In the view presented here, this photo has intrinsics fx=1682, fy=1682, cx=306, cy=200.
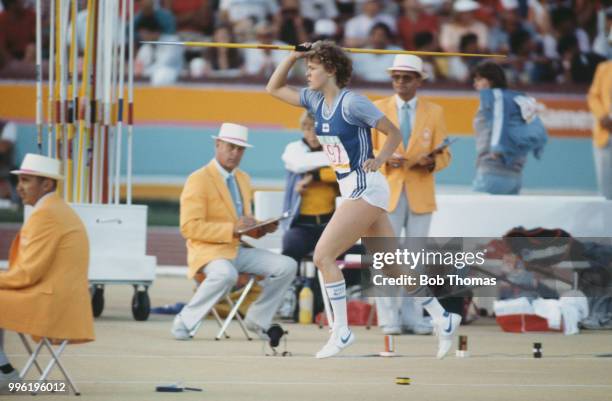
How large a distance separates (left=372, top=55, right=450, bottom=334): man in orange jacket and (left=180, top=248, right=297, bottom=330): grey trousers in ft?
3.17

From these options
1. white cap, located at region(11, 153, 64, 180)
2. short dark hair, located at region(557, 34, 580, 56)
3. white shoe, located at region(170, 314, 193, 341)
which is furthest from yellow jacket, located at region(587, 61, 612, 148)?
white cap, located at region(11, 153, 64, 180)

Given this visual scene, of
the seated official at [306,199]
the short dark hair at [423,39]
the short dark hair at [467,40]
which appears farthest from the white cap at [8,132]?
the seated official at [306,199]

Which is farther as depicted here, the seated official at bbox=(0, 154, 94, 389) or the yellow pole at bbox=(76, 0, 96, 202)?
the yellow pole at bbox=(76, 0, 96, 202)

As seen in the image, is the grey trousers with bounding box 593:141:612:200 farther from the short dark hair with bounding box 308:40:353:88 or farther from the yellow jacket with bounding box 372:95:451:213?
the short dark hair with bounding box 308:40:353:88

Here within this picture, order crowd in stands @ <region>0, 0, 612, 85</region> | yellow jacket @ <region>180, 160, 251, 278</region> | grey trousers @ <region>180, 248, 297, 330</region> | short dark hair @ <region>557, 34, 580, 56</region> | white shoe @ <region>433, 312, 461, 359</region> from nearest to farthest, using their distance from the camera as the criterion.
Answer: white shoe @ <region>433, 312, 461, 359</region>, grey trousers @ <region>180, 248, 297, 330</region>, yellow jacket @ <region>180, 160, 251, 278</region>, crowd in stands @ <region>0, 0, 612, 85</region>, short dark hair @ <region>557, 34, 580, 56</region>

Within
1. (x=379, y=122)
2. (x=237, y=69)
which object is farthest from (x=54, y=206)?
(x=237, y=69)

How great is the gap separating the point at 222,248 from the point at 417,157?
1.78 m

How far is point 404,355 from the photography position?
1207 cm

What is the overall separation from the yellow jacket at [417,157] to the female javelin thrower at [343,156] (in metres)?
2.46

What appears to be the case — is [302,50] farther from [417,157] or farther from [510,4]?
[510,4]

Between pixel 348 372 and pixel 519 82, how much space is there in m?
11.6

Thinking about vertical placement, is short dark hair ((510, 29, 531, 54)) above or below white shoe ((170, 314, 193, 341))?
above

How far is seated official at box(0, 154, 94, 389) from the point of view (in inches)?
369

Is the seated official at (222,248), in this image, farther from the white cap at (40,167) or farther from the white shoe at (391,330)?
the white cap at (40,167)
